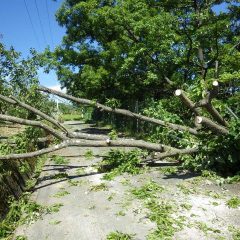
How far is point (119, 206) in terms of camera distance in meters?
6.66

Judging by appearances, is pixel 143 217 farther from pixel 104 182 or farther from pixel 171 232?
pixel 104 182

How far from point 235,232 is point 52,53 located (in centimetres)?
1638

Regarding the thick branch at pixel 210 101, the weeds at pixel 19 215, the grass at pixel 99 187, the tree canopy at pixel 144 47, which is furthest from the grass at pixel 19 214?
the tree canopy at pixel 144 47

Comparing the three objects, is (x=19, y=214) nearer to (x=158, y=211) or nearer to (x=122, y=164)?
(x=158, y=211)

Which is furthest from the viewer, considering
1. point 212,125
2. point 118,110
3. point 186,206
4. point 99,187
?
point 118,110

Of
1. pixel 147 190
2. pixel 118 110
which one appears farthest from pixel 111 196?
pixel 118 110

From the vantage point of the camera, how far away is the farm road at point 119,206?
5.49m

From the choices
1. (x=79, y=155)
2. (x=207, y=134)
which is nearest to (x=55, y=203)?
(x=207, y=134)

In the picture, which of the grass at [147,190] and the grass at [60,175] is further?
the grass at [60,175]

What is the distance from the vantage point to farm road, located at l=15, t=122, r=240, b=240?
5.49 meters

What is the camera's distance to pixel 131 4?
1520 centimetres

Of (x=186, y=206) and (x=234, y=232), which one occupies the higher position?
(x=186, y=206)

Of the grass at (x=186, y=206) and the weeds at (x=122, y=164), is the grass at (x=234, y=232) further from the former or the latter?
the weeds at (x=122, y=164)

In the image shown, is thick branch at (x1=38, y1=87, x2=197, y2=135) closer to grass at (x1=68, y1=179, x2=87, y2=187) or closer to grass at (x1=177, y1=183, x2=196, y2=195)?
grass at (x1=177, y1=183, x2=196, y2=195)
